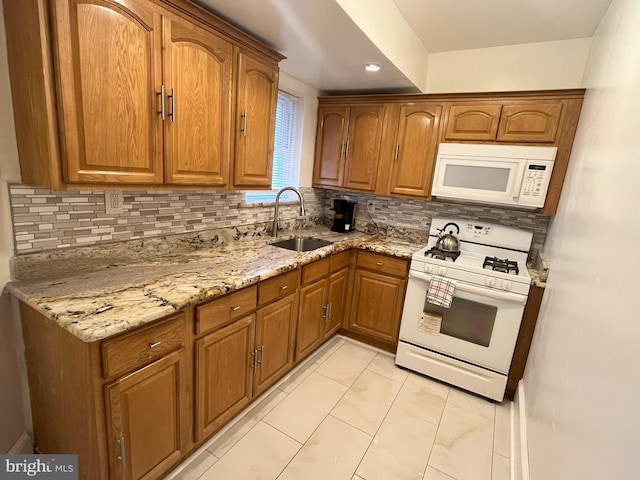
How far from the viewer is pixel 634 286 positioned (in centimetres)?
75

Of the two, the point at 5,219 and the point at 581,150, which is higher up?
the point at 581,150

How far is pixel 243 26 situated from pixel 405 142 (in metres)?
1.48

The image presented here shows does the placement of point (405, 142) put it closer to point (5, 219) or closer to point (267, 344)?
point (267, 344)

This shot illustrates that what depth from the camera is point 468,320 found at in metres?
2.20

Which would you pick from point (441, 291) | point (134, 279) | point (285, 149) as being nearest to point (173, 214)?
point (134, 279)

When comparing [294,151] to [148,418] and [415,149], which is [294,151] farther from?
[148,418]

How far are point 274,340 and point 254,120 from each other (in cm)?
136

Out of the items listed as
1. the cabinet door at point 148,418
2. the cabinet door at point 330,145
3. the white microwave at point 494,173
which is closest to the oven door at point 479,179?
the white microwave at point 494,173

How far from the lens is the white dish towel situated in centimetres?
216

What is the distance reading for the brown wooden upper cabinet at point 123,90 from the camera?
106 cm

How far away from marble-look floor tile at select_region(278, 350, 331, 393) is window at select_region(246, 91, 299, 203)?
135cm

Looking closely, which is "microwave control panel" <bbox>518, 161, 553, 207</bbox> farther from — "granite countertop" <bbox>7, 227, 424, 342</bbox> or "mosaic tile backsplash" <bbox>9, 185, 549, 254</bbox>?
"granite countertop" <bbox>7, 227, 424, 342</bbox>

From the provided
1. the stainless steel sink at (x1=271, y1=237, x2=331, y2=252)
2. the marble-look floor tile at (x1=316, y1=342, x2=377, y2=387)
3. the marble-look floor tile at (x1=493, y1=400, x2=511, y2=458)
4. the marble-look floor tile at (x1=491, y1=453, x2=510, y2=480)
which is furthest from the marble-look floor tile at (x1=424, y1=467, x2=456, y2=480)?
the stainless steel sink at (x1=271, y1=237, x2=331, y2=252)

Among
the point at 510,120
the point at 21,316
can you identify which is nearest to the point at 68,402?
the point at 21,316
